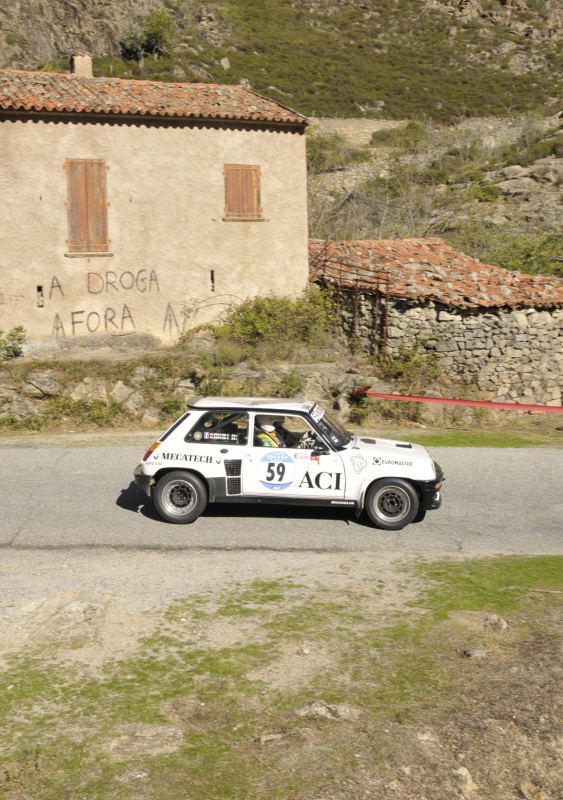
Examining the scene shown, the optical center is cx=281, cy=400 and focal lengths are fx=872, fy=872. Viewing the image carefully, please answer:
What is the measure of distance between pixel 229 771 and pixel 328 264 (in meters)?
17.9

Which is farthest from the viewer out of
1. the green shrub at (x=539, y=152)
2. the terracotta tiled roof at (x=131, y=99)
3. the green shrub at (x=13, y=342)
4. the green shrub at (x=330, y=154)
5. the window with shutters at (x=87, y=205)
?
the green shrub at (x=330, y=154)

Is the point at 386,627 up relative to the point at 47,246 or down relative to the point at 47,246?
down

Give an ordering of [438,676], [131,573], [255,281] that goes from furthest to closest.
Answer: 1. [255,281]
2. [131,573]
3. [438,676]

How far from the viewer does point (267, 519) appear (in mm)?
11164

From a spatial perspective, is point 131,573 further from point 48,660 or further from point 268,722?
point 268,722

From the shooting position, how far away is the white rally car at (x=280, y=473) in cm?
1063

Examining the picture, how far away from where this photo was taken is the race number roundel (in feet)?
34.9

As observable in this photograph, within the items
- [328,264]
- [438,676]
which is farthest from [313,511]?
[328,264]

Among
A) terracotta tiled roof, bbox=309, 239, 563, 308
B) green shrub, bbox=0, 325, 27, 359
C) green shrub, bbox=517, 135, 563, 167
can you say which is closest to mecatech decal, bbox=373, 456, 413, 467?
terracotta tiled roof, bbox=309, 239, 563, 308

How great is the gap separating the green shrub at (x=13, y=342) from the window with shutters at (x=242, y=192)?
18.2 feet

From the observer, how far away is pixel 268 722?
6.21m

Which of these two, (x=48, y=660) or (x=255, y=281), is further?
(x=255, y=281)

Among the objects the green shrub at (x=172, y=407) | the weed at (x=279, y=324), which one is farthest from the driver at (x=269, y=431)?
the weed at (x=279, y=324)

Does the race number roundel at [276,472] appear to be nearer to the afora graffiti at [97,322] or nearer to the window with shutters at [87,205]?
the afora graffiti at [97,322]
